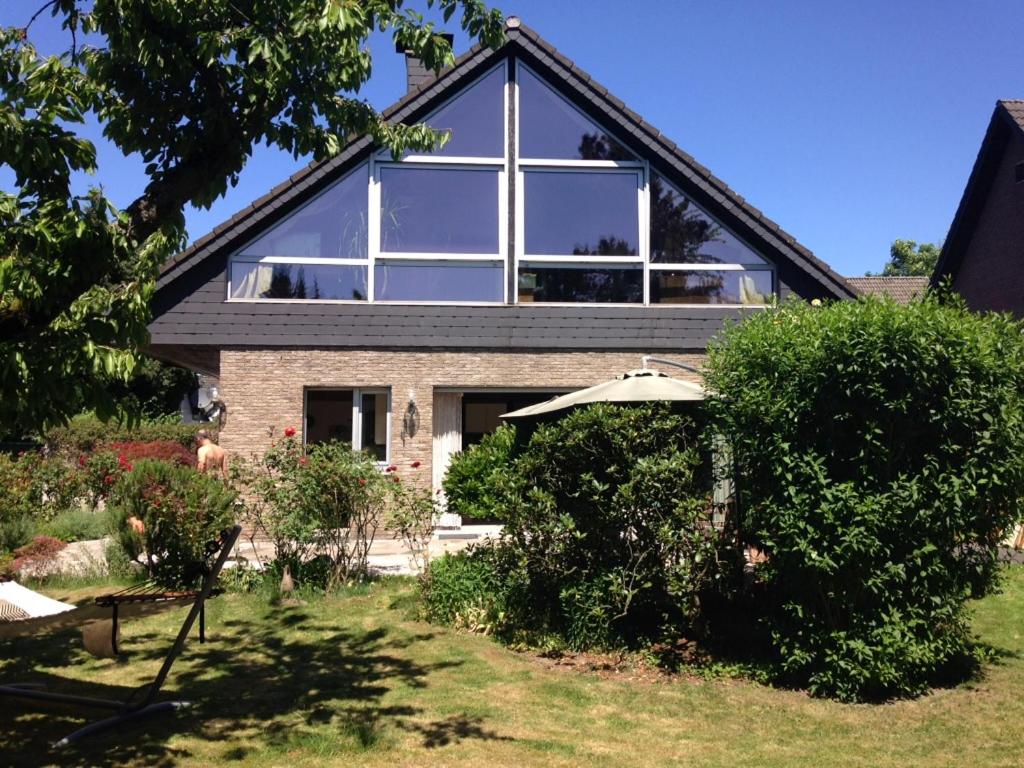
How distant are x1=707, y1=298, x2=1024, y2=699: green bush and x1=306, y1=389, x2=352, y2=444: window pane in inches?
370

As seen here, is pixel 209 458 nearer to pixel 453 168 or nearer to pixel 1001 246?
pixel 453 168

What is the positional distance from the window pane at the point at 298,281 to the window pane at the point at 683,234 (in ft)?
16.3

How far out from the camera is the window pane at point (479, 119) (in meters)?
14.8

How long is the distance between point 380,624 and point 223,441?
682 centimetres

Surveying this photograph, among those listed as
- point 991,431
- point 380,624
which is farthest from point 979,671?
point 380,624

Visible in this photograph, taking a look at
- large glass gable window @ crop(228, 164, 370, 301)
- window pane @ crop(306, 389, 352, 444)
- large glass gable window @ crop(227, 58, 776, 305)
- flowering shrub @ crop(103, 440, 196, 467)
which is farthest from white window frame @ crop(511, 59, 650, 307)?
flowering shrub @ crop(103, 440, 196, 467)

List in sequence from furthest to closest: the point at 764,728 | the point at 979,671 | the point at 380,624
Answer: the point at 380,624 < the point at 979,671 < the point at 764,728

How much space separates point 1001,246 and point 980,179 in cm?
175

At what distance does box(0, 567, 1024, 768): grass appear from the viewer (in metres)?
5.02

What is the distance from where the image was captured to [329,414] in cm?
1476

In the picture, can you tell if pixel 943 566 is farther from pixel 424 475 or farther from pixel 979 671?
pixel 424 475

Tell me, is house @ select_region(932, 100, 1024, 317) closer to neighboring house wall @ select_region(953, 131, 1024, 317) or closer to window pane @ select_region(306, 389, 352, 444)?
neighboring house wall @ select_region(953, 131, 1024, 317)

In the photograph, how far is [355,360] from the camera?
14297 mm

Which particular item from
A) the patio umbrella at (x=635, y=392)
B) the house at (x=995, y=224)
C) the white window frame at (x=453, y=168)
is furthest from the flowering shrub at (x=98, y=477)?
the house at (x=995, y=224)
